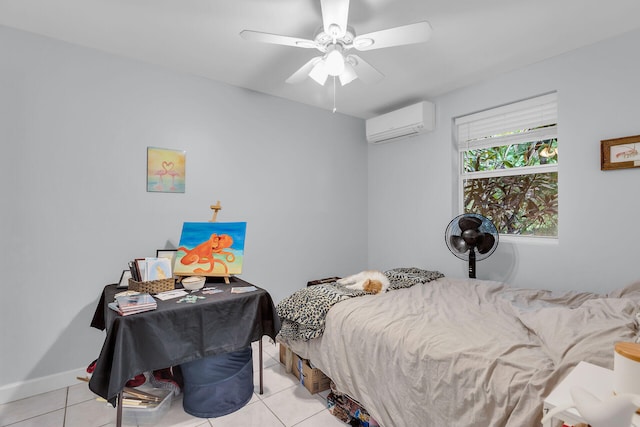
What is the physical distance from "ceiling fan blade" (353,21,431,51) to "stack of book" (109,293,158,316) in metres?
1.81

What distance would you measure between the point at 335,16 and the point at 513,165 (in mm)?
2190

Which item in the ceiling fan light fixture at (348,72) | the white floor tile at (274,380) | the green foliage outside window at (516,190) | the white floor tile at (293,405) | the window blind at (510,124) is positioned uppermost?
the ceiling fan light fixture at (348,72)

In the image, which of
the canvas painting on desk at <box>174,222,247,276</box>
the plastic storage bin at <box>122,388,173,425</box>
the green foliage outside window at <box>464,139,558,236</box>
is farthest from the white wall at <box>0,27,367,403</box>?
the green foliage outside window at <box>464,139,558,236</box>

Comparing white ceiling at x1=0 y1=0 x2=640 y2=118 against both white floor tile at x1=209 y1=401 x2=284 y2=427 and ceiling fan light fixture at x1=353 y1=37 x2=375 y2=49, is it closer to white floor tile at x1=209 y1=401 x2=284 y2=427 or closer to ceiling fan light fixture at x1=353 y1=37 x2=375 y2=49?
ceiling fan light fixture at x1=353 y1=37 x2=375 y2=49

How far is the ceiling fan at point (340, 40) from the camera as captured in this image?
63.3 inches

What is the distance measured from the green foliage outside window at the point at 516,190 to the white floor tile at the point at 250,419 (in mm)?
2501

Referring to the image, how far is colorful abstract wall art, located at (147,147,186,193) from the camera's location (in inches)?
100

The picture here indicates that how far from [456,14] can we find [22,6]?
8.50 feet

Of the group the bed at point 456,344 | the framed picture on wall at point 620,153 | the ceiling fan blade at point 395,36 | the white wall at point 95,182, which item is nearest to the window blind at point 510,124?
the framed picture on wall at point 620,153

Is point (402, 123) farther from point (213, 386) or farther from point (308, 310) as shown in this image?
point (213, 386)

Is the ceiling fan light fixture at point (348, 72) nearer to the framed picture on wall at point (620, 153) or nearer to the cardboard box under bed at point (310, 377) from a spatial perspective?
the framed picture on wall at point (620, 153)

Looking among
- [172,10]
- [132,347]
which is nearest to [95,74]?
[172,10]

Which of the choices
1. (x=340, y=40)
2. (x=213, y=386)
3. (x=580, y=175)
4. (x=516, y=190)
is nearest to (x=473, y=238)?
(x=516, y=190)

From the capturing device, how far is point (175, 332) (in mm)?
1695
